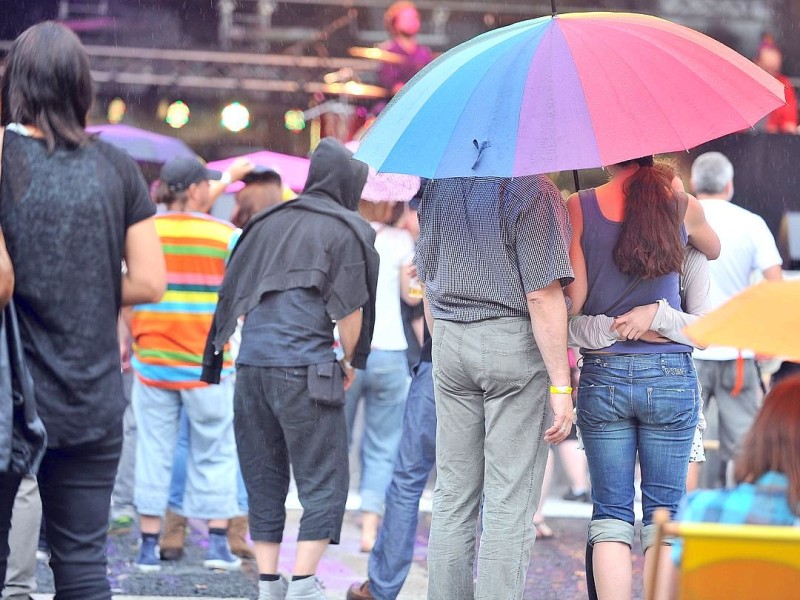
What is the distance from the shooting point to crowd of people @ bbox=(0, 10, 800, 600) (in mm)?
3412

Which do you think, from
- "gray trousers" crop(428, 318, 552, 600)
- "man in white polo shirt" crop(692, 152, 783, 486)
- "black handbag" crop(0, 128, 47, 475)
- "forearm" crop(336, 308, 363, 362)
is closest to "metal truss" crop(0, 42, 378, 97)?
"man in white polo shirt" crop(692, 152, 783, 486)

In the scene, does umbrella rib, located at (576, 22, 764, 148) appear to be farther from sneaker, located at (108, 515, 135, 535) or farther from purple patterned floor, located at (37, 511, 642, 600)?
sneaker, located at (108, 515, 135, 535)

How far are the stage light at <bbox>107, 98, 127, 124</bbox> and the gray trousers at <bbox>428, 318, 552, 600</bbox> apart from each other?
11.1 m

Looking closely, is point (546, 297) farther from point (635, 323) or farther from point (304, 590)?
point (304, 590)

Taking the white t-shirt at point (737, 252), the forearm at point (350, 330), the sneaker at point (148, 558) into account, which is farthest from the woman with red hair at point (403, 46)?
the forearm at point (350, 330)

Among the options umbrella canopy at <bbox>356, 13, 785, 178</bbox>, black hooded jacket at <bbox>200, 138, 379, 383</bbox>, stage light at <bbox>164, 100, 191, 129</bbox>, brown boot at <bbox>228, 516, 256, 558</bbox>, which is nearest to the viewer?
umbrella canopy at <bbox>356, 13, 785, 178</bbox>

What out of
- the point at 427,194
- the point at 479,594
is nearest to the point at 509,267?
the point at 427,194

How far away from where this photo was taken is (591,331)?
418 cm

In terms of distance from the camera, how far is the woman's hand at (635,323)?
4102mm

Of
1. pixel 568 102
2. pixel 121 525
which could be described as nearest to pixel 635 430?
pixel 568 102

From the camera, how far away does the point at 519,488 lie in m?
4.14

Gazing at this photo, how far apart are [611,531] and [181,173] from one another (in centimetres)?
296

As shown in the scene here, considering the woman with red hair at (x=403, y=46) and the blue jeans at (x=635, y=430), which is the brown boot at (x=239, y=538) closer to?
the blue jeans at (x=635, y=430)

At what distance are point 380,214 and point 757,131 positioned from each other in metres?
7.51
